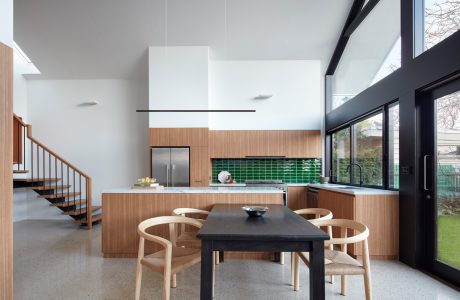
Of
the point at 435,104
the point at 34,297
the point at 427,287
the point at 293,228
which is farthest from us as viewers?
the point at 435,104

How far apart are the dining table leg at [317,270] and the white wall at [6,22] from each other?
108 inches

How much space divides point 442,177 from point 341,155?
262 cm

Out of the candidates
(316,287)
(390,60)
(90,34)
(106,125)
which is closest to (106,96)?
(106,125)

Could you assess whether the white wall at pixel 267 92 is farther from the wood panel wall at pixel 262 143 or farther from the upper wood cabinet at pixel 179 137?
the upper wood cabinet at pixel 179 137

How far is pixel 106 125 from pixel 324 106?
4793 millimetres

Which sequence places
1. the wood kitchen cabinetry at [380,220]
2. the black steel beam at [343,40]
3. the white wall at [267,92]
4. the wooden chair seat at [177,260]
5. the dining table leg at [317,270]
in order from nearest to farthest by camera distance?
the dining table leg at [317,270] < the wooden chair seat at [177,260] < the wood kitchen cabinetry at [380,220] < the black steel beam at [343,40] < the white wall at [267,92]

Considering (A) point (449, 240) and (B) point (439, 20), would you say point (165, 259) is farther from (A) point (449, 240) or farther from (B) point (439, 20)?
(B) point (439, 20)

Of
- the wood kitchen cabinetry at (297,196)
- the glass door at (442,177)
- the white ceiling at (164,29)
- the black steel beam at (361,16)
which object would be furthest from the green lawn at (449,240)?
the white ceiling at (164,29)

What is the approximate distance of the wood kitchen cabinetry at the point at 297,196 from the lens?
217 inches

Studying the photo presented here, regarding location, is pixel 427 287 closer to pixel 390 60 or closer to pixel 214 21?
pixel 390 60

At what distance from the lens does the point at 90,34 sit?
550 cm

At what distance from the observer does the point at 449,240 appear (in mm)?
2932

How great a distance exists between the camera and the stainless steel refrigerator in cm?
561

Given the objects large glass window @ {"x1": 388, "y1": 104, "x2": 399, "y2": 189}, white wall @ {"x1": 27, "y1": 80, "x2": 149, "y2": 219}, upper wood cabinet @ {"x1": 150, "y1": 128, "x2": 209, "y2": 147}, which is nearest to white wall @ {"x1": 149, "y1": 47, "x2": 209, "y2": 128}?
upper wood cabinet @ {"x1": 150, "y1": 128, "x2": 209, "y2": 147}
